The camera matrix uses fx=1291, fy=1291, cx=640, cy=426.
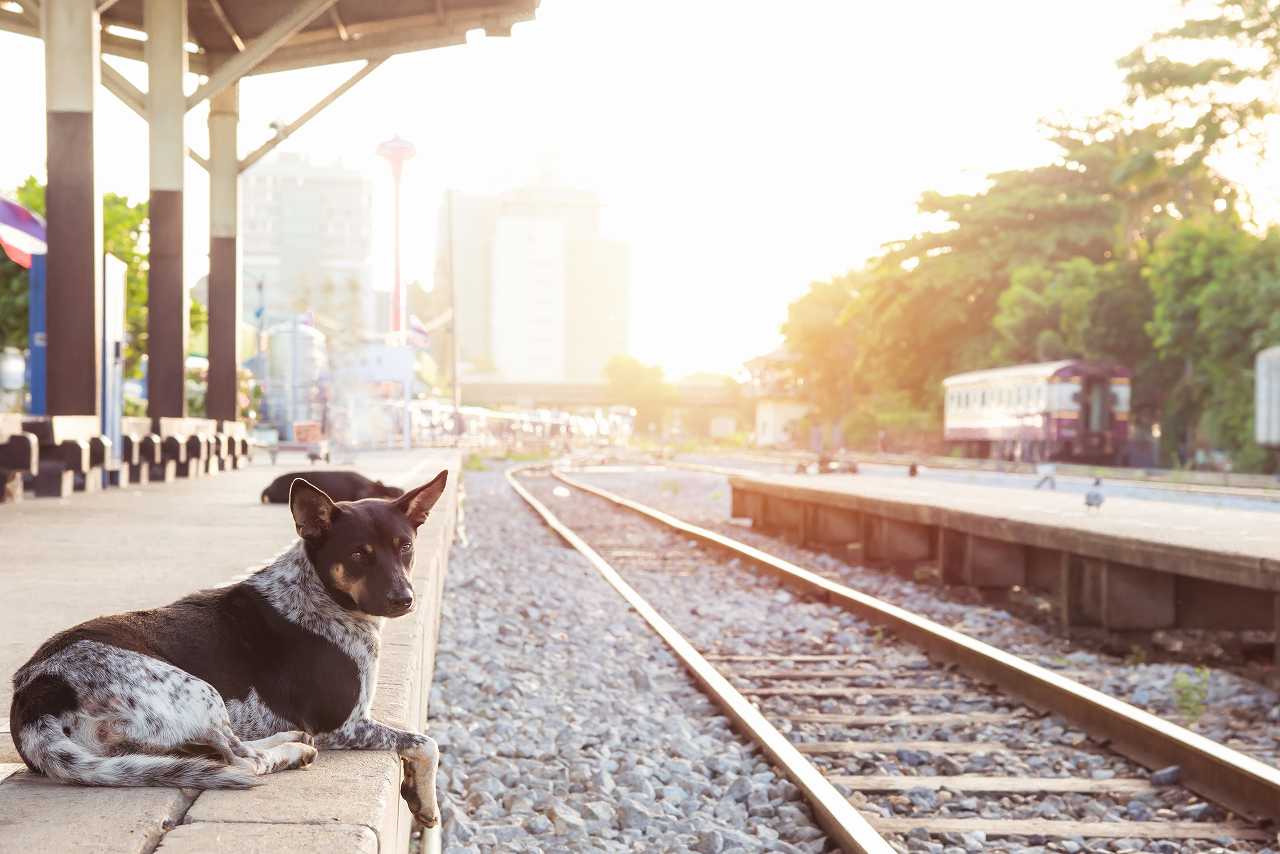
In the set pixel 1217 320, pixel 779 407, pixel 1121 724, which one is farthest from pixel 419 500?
pixel 779 407

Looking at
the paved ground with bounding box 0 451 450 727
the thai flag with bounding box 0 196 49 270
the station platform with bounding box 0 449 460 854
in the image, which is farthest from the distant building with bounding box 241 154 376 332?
the station platform with bounding box 0 449 460 854

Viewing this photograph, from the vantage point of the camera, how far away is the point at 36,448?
31.1 feet

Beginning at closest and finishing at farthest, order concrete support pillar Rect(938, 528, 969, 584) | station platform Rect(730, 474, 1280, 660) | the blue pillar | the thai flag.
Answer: station platform Rect(730, 474, 1280, 660)
concrete support pillar Rect(938, 528, 969, 584)
the thai flag
the blue pillar

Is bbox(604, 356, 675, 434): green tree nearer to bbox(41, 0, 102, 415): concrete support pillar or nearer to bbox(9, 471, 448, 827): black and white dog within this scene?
bbox(41, 0, 102, 415): concrete support pillar

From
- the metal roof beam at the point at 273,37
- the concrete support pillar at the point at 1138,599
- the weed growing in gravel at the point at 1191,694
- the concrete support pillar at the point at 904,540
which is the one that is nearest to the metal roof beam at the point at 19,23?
the metal roof beam at the point at 273,37

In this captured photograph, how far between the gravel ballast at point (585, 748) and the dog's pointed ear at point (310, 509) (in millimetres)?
1306

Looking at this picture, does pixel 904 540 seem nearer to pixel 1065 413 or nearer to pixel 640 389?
pixel 1065 413

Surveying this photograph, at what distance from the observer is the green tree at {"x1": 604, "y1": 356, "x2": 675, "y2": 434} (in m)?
110

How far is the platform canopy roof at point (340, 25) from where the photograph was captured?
15359 millimetres

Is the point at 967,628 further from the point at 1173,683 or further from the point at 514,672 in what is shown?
the point at 514,672

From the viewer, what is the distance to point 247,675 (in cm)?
274

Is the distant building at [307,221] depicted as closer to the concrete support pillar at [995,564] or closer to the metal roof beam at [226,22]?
the metal roof beam at [226,22]

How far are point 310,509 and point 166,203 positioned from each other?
12207 mm

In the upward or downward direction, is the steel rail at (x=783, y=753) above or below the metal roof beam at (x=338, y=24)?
below
